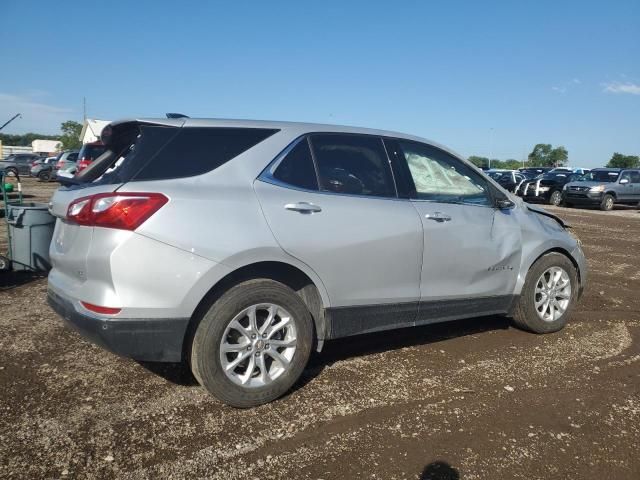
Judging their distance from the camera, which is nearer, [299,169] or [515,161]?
[299,169]

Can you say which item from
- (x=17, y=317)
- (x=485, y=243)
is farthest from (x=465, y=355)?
(x=17, y=317)

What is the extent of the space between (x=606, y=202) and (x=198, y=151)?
76.0ft

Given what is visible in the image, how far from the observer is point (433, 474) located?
105 inches

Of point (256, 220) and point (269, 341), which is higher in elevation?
point (256, 220)

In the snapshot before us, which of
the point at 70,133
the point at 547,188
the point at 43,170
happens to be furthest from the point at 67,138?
the point at 547,188

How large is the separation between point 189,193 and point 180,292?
1.88 ft

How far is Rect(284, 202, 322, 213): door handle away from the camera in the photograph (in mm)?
3352

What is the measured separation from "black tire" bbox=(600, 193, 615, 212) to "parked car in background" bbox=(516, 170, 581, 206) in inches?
77.4

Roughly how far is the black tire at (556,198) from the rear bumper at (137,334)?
24164 mm

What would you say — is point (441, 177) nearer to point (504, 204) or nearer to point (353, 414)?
point (504, 204)

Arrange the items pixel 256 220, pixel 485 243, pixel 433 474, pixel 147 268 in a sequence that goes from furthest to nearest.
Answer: pixel 485 243
pixel 256 220
pixel 147 268
pixel 433 474

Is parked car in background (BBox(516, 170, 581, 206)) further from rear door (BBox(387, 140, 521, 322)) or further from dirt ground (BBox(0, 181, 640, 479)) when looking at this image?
rear door (BBox(387, 140, 521, 322))

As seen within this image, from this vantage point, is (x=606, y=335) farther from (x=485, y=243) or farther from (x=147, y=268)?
(x=147, y=268)

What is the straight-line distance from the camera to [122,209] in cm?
294
